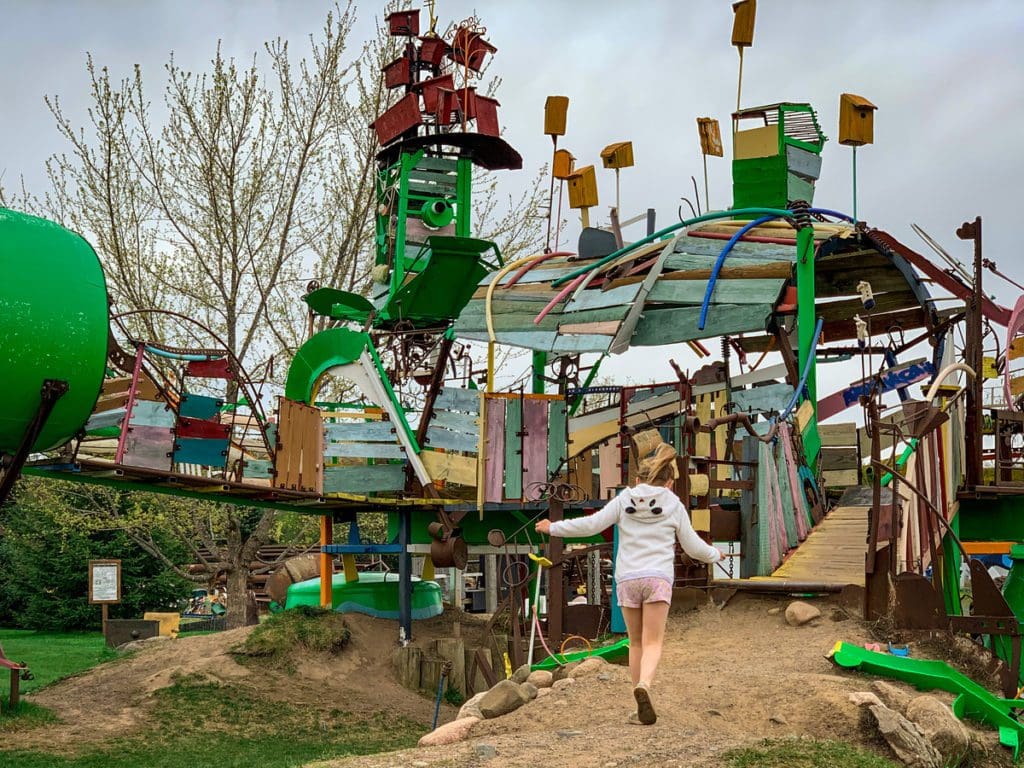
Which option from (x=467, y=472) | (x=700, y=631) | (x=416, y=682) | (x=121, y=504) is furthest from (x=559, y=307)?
(x=121, y=504)

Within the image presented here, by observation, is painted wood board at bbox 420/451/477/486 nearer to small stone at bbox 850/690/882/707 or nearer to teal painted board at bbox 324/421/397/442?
teal painted board at bbox 324/421/397/442

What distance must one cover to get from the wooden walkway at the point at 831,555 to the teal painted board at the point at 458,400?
478 centimetres

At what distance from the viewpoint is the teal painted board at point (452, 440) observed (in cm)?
1488

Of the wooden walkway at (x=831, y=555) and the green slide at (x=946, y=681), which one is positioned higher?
the wooden walkway at (x=831, y=555)

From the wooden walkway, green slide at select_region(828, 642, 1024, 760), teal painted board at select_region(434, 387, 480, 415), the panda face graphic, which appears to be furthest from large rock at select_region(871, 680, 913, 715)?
teal painted board at select_region(434, 387, 480, 415)

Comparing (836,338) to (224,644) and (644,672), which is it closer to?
(224,644)

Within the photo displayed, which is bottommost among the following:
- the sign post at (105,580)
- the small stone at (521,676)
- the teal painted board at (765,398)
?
the sign post at (105,580)

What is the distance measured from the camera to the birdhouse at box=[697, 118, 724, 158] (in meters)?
16.6

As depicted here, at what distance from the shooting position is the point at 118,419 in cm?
1177

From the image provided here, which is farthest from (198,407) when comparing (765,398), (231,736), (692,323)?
(765,398)

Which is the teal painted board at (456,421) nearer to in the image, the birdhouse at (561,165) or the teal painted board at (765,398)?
the teal painted board at (765,398)

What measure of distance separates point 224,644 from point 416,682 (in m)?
2.37

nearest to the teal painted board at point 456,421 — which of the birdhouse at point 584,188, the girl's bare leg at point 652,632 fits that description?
the birdhouse at point 584,188

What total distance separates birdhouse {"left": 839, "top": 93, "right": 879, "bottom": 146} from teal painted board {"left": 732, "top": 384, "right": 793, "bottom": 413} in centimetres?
342
